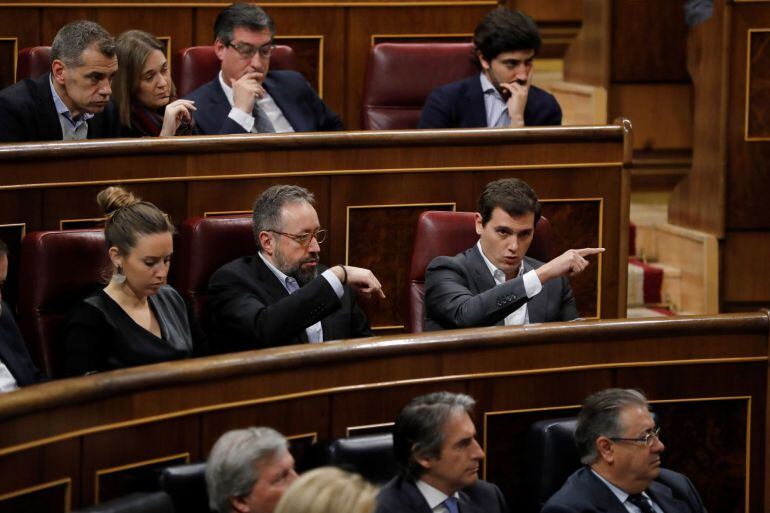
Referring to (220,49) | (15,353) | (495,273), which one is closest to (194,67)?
(220,49)

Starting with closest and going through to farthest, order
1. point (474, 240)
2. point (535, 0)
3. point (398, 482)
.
A: point (398, 482)
point (474, 240)
point (535, 0)

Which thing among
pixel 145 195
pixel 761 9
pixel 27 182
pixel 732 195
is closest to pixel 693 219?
pixel 732 195

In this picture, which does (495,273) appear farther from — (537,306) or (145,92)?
(145,92)

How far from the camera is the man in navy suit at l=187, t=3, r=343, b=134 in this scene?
1704 mm

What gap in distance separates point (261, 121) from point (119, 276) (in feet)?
1.78

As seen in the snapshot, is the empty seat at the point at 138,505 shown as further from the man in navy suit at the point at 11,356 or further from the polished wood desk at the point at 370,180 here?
the polished wood desk at the point at 370,180

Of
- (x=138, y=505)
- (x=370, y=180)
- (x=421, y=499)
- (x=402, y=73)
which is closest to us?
(x=138, y=505)

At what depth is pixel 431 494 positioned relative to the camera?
3.67ft

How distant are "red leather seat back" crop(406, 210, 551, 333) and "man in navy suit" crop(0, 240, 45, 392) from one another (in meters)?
0.45

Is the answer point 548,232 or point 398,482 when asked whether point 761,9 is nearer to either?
point 548,232

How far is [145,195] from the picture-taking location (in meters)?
1.48

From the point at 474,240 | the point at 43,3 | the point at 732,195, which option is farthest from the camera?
the point at 732,195

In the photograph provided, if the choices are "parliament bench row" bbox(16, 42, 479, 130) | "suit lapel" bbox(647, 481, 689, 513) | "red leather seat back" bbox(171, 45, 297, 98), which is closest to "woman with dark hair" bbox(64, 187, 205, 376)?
"suit lapel" bbox(647, 481, 689, 513)

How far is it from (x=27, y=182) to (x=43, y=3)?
0.53 metres
